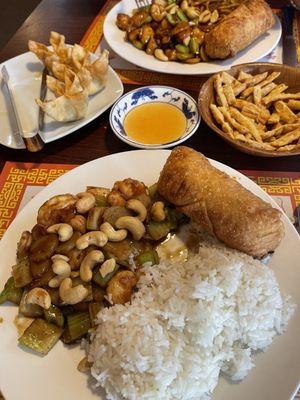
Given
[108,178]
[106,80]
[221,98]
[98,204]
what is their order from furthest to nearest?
[106,80], [221,98], [108,178], [98,204]

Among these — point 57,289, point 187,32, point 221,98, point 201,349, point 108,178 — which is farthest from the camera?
point 187,32

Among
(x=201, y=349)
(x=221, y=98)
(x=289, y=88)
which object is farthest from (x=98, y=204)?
(x=289, y=88)

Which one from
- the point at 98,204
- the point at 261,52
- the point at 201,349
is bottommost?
the point at 201,349

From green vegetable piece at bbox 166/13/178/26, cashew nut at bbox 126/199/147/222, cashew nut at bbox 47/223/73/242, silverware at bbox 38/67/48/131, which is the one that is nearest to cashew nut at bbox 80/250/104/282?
cashew nut at bbox 47/223/73/242

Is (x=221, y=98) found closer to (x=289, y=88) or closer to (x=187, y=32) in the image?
(x=289, y=88)

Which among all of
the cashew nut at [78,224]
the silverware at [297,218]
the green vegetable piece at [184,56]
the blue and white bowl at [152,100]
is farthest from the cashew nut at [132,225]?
the green vegetable piece at [184,56]

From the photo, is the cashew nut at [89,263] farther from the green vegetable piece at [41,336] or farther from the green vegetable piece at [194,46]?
the green vegetable piece at [194,46]
